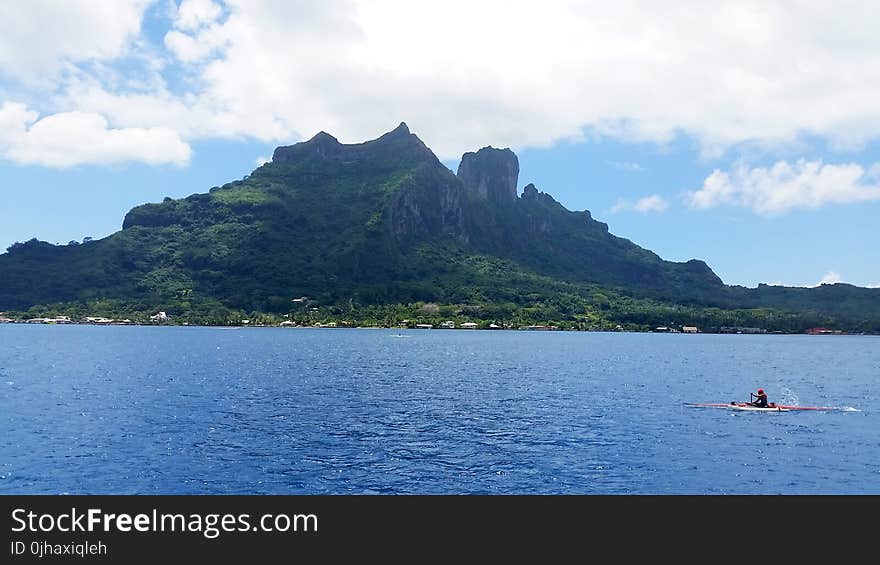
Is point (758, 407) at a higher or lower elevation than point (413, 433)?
higher

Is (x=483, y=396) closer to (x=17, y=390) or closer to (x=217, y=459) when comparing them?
(x=217, y=459)

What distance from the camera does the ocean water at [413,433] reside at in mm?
49500

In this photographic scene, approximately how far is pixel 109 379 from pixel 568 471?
98.1m

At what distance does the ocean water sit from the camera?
49500mm

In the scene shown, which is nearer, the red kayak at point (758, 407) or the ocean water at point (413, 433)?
the ocean water at point (413, 433)

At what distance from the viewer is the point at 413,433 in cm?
6831

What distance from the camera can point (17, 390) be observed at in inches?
3863

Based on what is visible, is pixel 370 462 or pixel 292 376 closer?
pixel 370 462

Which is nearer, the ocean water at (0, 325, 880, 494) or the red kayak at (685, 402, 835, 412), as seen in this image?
the ocean water at (0, 325, 880, 494)

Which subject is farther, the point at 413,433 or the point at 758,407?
the point at 758,407
